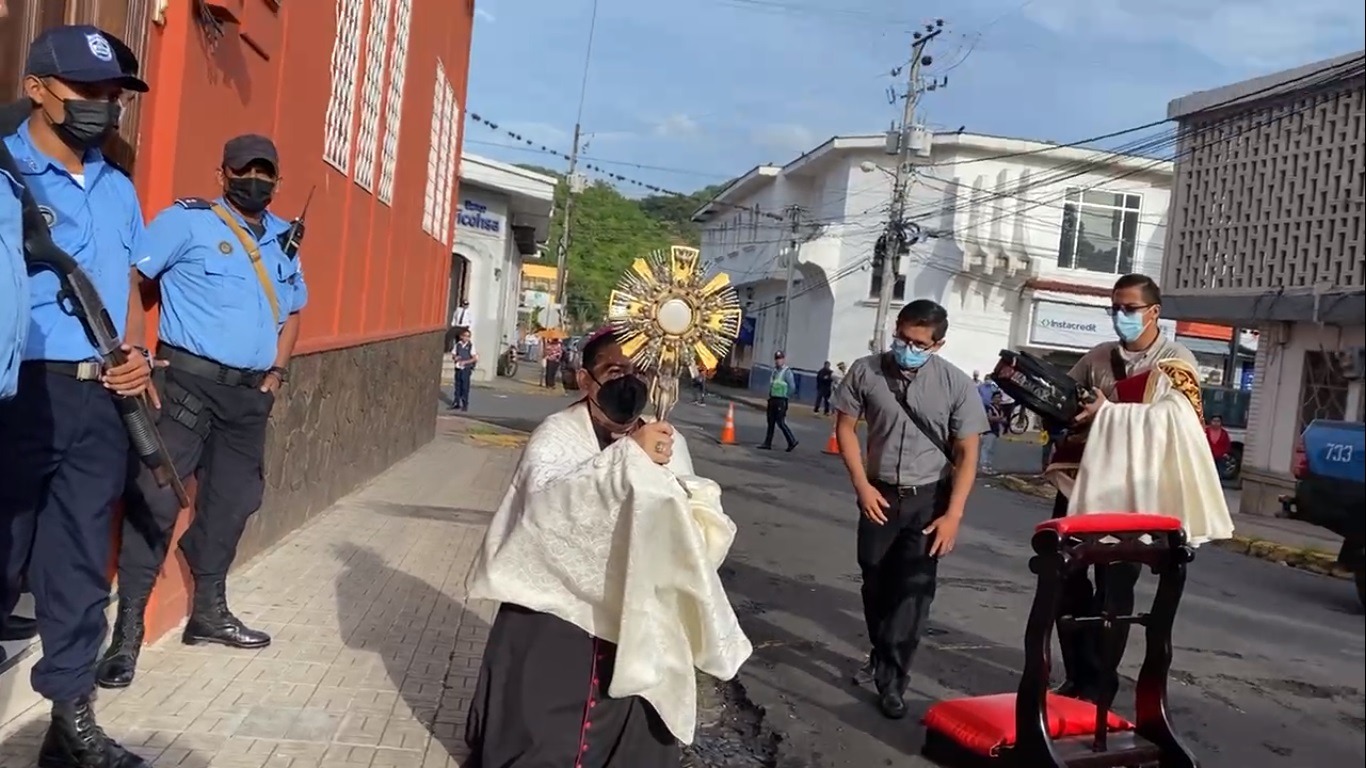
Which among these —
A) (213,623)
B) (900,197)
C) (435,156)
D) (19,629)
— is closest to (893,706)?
(213,623)

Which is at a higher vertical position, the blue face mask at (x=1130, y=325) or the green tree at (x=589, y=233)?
the green tree at (x=589, y=233)

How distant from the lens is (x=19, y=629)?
427 centimetres

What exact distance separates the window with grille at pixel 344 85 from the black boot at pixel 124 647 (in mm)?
4110

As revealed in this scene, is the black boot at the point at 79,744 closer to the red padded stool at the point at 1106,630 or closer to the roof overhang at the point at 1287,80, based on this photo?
the red padded stool at the point at 1106,630

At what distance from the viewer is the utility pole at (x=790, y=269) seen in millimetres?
37125

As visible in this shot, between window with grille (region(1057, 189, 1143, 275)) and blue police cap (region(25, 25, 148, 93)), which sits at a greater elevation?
window with grille (region(1057, 189, 1143, 275))

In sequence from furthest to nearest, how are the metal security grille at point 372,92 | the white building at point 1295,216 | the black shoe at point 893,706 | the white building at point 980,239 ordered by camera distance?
the white building at point 980,239 < the metal security grille at point 372,92 < the black shoe at point 893,706 < the white building at point 1295,216

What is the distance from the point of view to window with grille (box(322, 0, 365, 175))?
812 centimetres

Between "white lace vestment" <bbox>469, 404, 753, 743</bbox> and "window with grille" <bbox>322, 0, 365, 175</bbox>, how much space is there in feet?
16.0

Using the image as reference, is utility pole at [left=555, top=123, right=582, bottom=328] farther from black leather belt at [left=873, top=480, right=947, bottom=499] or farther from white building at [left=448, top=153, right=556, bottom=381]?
black leather belt at [left=873, top=480, right=947, bottom=499]

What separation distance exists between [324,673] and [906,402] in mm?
2870

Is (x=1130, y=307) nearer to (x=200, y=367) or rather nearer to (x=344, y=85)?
(x=200, y=367)

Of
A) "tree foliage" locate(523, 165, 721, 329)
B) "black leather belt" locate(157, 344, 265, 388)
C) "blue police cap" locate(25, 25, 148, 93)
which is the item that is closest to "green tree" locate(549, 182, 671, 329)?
"tree foliage" locate(523, 165, 721, 329)

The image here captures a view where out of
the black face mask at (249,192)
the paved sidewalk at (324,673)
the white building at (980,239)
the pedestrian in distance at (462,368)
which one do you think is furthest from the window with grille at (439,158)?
the white building at (980,239)
